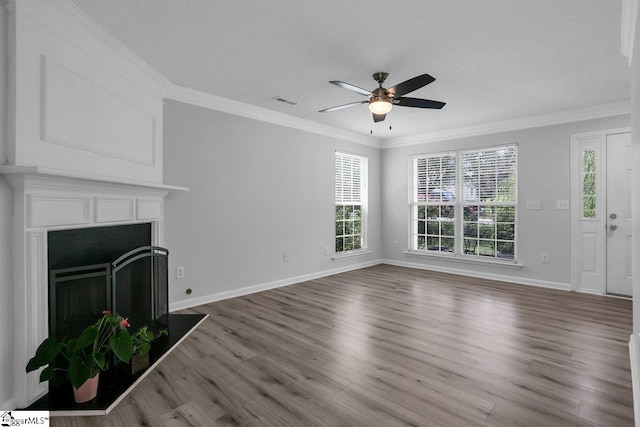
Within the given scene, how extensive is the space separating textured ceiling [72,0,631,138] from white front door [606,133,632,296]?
0.72m

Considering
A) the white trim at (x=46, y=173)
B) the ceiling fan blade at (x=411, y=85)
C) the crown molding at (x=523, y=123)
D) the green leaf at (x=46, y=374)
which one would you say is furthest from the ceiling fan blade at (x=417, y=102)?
the green leaf at (x=46, y=374)

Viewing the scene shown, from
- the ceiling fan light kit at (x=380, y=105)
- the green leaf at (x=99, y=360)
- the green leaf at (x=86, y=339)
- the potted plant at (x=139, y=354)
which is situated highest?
the ceiling fan light kit at (x=380, y=105)

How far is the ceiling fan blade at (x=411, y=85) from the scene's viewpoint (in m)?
2.62

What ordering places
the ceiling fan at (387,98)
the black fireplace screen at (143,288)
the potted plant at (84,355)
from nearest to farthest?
the potted plant at (84,355) < the black fireplace screen at (143,288) < the ceiling fan at (387,98)

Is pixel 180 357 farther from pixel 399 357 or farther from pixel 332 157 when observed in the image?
pixel 332 157

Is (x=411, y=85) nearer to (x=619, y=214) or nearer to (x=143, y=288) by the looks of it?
(x=143, y=288)

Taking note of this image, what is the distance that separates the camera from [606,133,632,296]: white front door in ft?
14.0

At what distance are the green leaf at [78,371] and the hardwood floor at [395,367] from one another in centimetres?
21

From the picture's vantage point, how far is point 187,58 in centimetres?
298

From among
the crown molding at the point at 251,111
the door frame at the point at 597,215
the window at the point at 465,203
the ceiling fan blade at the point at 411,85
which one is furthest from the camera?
the window at the point at 465,203

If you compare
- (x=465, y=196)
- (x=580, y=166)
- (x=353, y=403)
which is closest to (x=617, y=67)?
(x=580, y=166)

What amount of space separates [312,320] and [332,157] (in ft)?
10.3

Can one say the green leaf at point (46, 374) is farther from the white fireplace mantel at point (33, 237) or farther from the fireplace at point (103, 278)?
the fireplace at point (103, 278)

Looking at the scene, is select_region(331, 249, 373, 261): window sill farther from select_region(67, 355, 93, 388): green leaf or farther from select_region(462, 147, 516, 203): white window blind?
select_region(67, 355, 93, 388): green leaf
